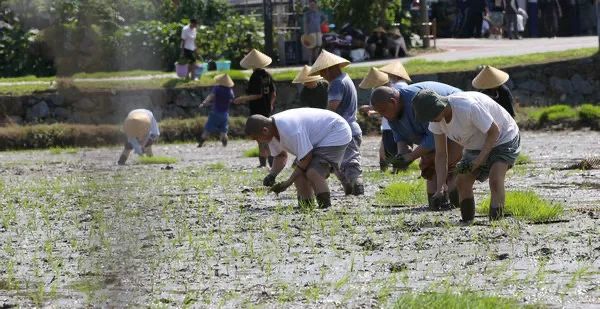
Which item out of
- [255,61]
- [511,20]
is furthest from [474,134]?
[511,20]

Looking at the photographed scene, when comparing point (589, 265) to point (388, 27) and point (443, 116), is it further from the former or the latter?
point (388, 27)

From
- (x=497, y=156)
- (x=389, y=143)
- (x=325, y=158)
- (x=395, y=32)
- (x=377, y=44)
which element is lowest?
(x=377, y=44)

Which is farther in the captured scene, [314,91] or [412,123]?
[314,91]

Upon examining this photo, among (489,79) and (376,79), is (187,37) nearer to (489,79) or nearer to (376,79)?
(489,79)

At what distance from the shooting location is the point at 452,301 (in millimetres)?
6961

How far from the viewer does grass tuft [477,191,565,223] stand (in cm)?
1084

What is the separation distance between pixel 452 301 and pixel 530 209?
4228 mm

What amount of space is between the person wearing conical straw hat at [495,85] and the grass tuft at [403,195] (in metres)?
1.13

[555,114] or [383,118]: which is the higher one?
[383,118]

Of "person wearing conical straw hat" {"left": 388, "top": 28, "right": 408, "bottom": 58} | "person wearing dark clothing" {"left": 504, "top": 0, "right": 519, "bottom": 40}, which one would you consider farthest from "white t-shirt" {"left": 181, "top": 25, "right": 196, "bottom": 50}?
"person wearing dark clothing" {"left": 504, "top": 0, "right": 519, "bottom": 40}

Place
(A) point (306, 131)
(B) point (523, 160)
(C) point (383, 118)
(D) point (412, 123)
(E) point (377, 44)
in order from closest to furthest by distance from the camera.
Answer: (D) point (412, 123) < (A) point (306, 131) < (C) point (383, 118) < (B) point (523, 160) < (E) point (377, 44)

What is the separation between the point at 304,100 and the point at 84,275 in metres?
9.14

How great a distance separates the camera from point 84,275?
29.5 ft

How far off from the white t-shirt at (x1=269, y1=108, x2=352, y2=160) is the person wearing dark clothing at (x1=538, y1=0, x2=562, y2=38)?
2869 centimetres
